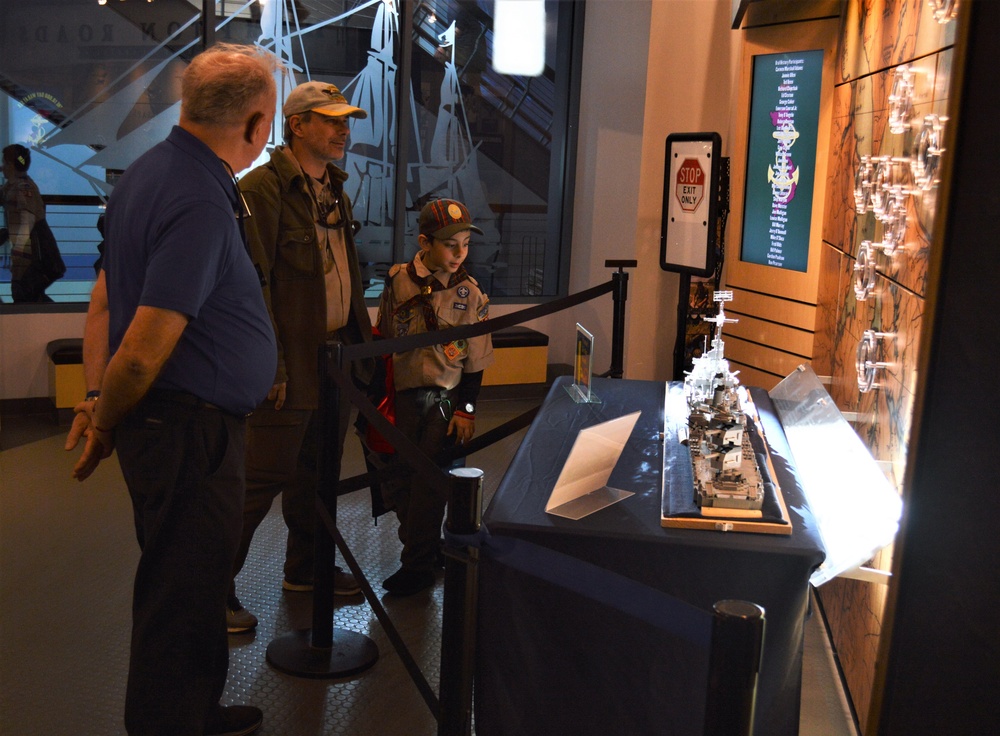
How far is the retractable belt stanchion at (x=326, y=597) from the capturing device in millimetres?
2684

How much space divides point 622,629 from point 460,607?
336mm

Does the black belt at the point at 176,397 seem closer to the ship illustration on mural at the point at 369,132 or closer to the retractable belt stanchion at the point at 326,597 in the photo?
the retractable belt stanchion at the point at 326,597

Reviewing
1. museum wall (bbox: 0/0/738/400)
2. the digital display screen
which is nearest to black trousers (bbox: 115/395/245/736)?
the digital display screen

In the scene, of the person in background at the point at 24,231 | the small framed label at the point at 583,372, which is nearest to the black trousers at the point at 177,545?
the small framed label at the point at 583,372

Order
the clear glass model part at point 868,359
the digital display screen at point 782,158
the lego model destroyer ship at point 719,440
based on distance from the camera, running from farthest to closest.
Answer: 1. the digital display screen at point 782,158
2. the clear glass model part at point 868,359
3. the lego model destroyer ship at point 719,440

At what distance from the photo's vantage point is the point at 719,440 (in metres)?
2.28

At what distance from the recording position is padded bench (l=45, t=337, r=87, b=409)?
531 centimetres

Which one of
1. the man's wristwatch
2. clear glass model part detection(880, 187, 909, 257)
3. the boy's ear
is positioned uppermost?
the boy's ear

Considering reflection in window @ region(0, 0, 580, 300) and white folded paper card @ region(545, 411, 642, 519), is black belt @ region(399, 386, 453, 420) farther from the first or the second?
reflection in window @ region(0, 0, 580, 300)

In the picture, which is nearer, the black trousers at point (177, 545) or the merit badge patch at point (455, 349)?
the black trousers at point (177, 545)

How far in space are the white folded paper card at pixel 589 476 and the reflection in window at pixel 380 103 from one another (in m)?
4.63

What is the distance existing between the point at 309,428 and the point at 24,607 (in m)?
1.06

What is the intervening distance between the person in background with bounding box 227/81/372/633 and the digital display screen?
2.91m

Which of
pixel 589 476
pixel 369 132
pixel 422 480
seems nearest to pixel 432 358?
pixel 422 480
